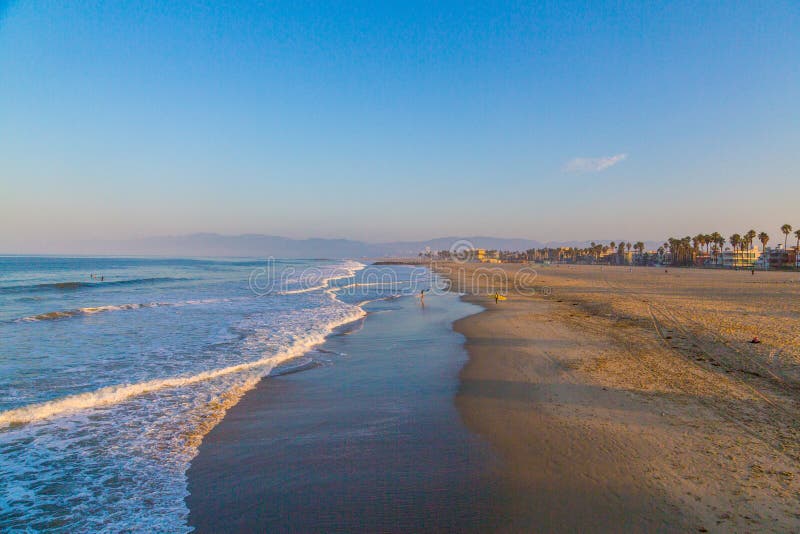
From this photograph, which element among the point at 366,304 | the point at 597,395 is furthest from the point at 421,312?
the point at 597,395

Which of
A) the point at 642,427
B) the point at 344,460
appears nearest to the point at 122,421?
the point at 344,460

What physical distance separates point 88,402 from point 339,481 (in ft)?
18.3

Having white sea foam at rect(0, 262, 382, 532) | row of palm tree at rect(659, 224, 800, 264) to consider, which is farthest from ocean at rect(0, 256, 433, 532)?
row of palm tree at rect(659, 224, 800, 264)

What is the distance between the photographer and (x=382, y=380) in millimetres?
8336

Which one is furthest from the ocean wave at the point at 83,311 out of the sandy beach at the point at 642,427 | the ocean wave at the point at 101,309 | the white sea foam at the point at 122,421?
the sandy beach at the point at 642,427

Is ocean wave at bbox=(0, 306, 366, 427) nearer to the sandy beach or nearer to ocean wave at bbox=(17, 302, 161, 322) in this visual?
the sandy beach

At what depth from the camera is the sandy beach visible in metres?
3.74

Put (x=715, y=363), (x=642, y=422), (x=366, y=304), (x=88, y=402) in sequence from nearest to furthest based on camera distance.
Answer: (x=642, y=422)
(x=88, y=402)
(x=715, y=363)
(x=366, y=304)

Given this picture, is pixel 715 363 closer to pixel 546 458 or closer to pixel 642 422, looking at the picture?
pixel 642 422

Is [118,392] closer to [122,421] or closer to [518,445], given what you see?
[122,421]

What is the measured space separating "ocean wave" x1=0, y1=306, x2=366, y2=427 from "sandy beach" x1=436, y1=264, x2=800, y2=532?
5005 mm

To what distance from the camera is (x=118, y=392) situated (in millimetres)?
7379

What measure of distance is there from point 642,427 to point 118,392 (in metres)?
9.21

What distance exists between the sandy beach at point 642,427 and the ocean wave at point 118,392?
5005 millimetres
